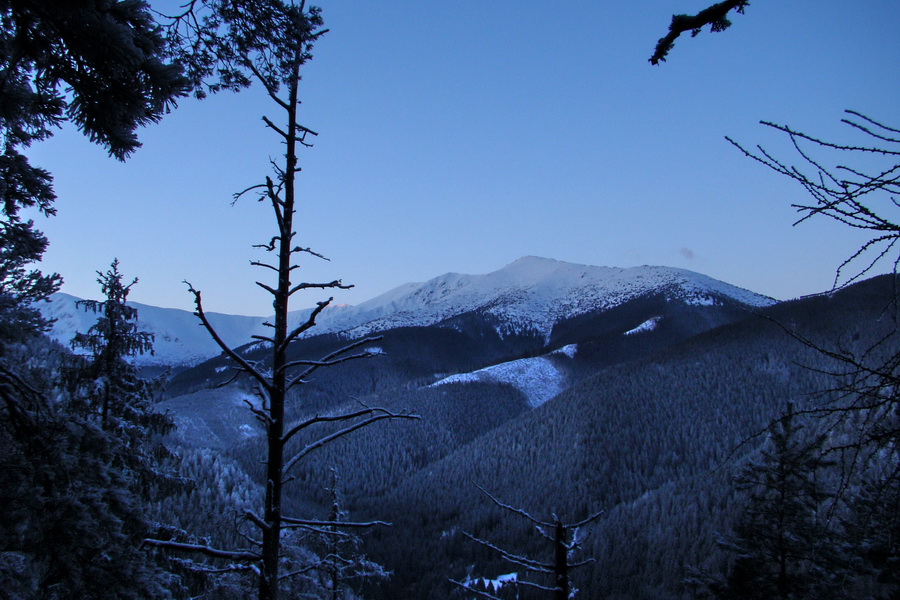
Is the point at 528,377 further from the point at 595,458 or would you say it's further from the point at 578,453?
the point at 595,458

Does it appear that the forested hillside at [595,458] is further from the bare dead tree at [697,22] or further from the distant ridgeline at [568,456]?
the bare dead tree at [697,22]

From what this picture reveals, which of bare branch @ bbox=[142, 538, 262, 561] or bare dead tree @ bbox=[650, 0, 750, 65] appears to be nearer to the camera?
bare dead tree @ bbox=[650, 0, 750, 65]

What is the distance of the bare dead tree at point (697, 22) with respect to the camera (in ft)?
7.41

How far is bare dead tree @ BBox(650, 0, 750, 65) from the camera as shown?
2.26 meters

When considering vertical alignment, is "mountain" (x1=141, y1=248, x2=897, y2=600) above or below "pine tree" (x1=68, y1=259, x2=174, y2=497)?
below

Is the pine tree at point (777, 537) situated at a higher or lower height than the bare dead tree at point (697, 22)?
lower

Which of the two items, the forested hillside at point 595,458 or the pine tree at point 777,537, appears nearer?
the pine tree at point 777,537

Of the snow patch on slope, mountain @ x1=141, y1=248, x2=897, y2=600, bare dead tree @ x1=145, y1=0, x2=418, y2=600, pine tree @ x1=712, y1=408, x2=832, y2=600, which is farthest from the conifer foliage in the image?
the snow patch on slope

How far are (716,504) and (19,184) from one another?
7732 centimetres

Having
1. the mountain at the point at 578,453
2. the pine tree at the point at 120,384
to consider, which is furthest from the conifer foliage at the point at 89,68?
the mountain at the point at 578,453

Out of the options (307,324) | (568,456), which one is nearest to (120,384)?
(307,324)

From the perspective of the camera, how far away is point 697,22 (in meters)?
2.35

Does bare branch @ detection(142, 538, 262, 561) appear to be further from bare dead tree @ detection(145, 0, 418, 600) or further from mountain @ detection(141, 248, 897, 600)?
mountain @ detection(141, 248, 897, 600)

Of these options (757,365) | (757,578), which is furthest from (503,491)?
(757,578)
